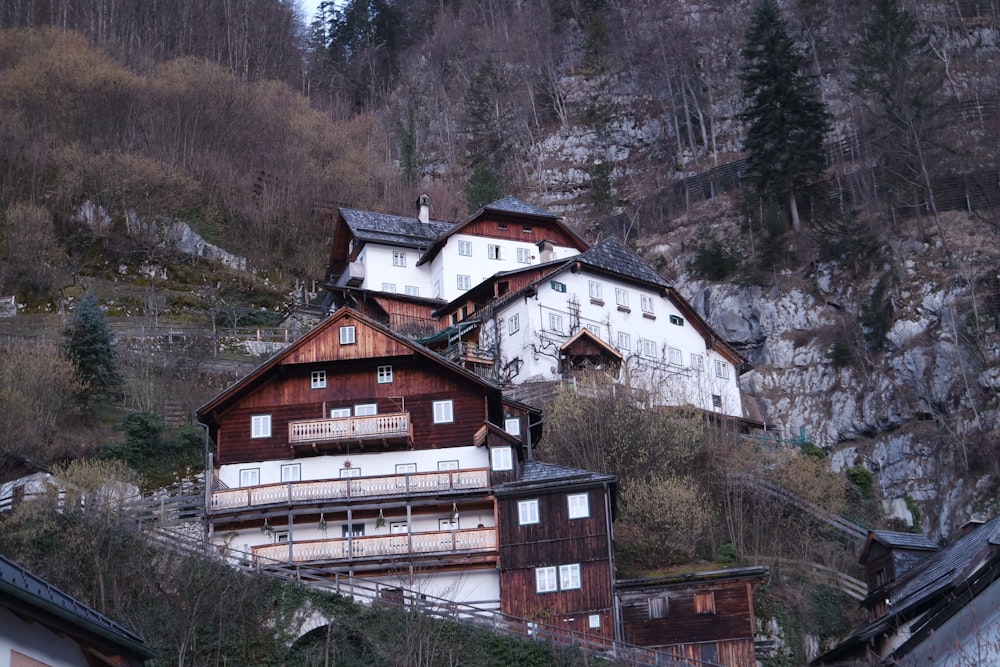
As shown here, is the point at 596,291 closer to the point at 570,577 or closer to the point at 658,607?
the point at 570,577

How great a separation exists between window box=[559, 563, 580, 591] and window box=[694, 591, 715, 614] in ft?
11.7

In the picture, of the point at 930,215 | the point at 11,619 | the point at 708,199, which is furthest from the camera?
the point at 708,199

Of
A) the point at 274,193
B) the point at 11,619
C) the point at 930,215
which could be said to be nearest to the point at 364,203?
the point at 274,193

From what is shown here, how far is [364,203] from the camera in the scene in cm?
8650

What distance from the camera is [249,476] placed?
43594 mm

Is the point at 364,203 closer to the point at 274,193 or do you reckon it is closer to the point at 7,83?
the point at 274,193

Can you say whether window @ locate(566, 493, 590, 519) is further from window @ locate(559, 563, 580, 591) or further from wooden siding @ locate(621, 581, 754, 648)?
wooden siding @ locate(621, 581, 754, 648)

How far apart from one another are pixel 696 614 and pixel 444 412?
37.5ft

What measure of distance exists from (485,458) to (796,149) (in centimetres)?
3770

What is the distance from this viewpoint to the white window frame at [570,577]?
3859 cm

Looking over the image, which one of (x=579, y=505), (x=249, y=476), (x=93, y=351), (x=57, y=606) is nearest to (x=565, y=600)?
(x=579, y=505)

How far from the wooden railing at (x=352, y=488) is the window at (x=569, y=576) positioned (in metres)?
3.90

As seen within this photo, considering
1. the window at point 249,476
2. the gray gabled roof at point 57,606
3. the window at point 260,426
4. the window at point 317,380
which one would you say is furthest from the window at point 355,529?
the gray gabled roof at point 57,606

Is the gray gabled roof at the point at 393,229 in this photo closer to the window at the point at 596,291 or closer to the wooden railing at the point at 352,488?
the window at the point at 596,291
